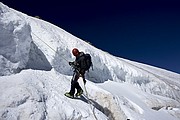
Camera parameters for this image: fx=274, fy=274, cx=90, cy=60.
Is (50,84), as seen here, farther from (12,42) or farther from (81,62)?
(12,42)

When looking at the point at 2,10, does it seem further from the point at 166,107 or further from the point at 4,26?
the point at 166,107

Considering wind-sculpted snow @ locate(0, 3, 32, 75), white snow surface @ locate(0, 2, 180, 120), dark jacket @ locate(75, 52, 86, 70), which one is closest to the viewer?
white snow surface @ locate(0, 2, 180, 120)

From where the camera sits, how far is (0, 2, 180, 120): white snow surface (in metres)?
10.3

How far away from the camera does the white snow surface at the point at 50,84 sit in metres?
10.3

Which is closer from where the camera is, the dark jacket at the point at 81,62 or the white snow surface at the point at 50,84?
the white snow surface at the point at 50,84

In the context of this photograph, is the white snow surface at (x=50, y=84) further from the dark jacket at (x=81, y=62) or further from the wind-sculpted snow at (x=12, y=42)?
the dark jacket at (x=81, y=62)

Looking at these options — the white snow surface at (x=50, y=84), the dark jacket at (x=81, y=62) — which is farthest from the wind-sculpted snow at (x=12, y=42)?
the dark jacket at (x=81, y=62)

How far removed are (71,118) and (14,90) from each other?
2525 millimetres

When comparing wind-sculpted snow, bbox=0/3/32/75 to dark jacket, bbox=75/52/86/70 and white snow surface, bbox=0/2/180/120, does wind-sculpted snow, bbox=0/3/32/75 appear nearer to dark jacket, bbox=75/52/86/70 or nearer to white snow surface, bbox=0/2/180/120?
→ white snow surface, bbox=0/2/180/120

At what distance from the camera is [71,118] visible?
11.0 metres

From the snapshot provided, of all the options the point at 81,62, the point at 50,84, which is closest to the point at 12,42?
the point at 50,84

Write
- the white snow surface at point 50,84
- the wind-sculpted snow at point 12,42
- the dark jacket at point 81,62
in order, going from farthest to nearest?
the dark jacket at point 81,62
the wind-sculpted snow at point 12,42
the white snow surface at point 50,84

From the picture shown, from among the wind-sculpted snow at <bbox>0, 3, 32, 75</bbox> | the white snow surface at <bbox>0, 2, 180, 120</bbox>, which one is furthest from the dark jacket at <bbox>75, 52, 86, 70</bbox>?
the wind-sculpted snow at <bbox>0, 3, 32, 75</bbox>

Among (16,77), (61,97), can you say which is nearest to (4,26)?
(16,77)
